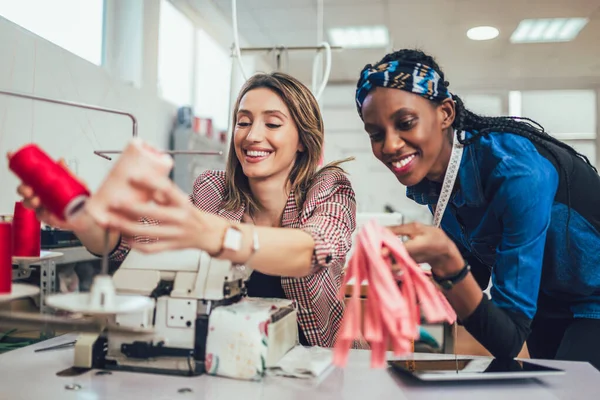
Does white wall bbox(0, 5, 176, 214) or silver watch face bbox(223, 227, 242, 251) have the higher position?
white wall bbox(0, 5, 176, 214)

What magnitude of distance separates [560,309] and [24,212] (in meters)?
1.38

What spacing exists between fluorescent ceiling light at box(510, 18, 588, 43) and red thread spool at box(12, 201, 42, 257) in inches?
175

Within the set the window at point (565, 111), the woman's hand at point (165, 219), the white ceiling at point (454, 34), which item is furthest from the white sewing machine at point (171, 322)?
the window at point (565, 111)

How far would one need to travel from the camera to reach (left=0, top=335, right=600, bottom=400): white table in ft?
2.91

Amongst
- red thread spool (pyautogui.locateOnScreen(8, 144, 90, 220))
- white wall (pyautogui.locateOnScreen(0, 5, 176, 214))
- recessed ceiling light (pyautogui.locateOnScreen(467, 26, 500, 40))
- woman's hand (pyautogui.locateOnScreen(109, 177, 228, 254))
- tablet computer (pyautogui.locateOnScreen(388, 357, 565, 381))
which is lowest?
tablet computer (pyautogui.locateOnScreen(388, 357, 565, 381))

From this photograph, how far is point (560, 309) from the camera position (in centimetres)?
130

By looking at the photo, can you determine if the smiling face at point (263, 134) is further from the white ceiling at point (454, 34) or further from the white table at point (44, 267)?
the white ceiling at point (454, 34)

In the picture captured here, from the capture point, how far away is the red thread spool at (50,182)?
74cm

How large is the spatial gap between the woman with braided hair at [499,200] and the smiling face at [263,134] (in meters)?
0.30

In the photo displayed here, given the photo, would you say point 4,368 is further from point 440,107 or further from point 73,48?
point 73,48

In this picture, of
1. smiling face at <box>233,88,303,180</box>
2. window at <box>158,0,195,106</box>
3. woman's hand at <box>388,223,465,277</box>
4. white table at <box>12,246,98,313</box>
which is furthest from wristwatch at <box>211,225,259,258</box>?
window at <box>158,0,195,106</box>

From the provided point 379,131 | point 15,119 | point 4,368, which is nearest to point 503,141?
point 379,131

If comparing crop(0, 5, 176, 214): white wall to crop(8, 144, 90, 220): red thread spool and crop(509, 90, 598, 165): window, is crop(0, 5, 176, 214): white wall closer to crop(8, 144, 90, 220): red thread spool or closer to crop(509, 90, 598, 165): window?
crop(8, 144, 90, 220): red thread spool

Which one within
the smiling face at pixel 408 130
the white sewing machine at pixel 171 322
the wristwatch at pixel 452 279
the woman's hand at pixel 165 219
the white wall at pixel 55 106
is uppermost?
the white wall at pixel 55 106
